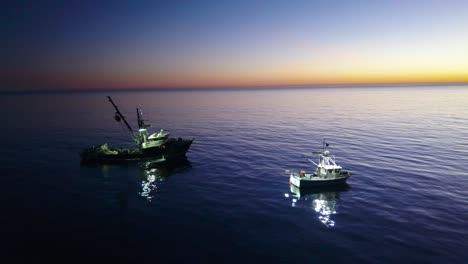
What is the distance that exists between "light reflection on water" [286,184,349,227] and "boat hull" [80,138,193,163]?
39.6 metres

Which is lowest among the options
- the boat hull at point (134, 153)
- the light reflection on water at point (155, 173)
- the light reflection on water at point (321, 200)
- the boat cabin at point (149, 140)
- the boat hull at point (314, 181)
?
the light reflection on water at point (321, 200)

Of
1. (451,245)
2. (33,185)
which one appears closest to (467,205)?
(451,245)

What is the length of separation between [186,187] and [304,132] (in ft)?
269

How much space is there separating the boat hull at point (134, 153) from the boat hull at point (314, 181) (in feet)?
131

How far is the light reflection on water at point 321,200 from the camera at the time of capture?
159 ft

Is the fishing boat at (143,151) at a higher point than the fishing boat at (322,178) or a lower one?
higher

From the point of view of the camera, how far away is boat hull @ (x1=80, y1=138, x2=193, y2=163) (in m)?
81.5

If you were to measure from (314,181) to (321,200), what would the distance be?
4.93 metres

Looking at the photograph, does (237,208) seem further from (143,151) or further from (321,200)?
(143,151)

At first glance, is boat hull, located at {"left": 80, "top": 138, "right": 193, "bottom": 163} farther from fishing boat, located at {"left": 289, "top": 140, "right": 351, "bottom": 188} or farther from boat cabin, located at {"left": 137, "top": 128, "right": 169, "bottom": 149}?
fishing boat, located at {"left": 289, "top": 140, "right": 351, "bottom": 188}

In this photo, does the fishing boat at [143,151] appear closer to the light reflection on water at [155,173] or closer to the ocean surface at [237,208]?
the light reflection on water at [155,173]

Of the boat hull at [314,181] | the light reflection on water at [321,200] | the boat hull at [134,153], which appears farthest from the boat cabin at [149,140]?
the boat hull at [314,181]

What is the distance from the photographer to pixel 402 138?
113 metres

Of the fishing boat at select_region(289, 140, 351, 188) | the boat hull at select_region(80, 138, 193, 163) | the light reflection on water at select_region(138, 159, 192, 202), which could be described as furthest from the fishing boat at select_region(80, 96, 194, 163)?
the fishing boat at select_region(289, 140, 351, 188)
